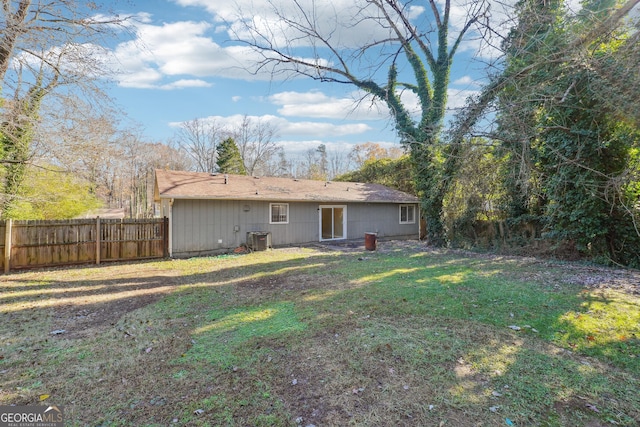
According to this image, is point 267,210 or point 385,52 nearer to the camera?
point 385,52

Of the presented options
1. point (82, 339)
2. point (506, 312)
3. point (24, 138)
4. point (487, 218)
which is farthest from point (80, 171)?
point (487, 218)

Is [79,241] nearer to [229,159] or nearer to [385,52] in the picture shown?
[385,52]

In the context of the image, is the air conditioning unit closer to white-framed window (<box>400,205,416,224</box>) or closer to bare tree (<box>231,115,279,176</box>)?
white-framed window (<box>400,205,416,224</box>)

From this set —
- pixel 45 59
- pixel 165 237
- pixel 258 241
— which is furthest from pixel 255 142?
pixel 45 59

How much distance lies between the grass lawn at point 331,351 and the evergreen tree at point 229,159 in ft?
67.2

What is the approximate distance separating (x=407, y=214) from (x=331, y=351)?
14.3 metres

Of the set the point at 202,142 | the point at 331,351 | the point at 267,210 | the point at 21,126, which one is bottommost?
the point at 331,351

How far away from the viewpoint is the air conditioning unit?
37.7 feet

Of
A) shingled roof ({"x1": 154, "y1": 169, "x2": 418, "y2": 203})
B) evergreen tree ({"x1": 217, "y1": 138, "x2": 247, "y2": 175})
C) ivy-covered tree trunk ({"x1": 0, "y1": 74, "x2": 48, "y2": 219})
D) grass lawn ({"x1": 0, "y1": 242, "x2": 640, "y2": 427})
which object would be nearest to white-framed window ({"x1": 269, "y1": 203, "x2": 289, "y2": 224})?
shingled roof ({"x1": 154, "y1": 169, "x2": 418, "y2": 203})

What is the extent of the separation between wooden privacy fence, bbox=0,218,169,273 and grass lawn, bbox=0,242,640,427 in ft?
6.05

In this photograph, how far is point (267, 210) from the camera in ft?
41.0

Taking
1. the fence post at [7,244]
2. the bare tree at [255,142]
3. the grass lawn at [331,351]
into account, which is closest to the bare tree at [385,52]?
the grass lawn at [331,351]

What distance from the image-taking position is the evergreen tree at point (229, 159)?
26.3m

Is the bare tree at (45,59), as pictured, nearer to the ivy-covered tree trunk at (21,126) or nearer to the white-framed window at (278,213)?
the ivy-covered tree trunk at (21,126)
